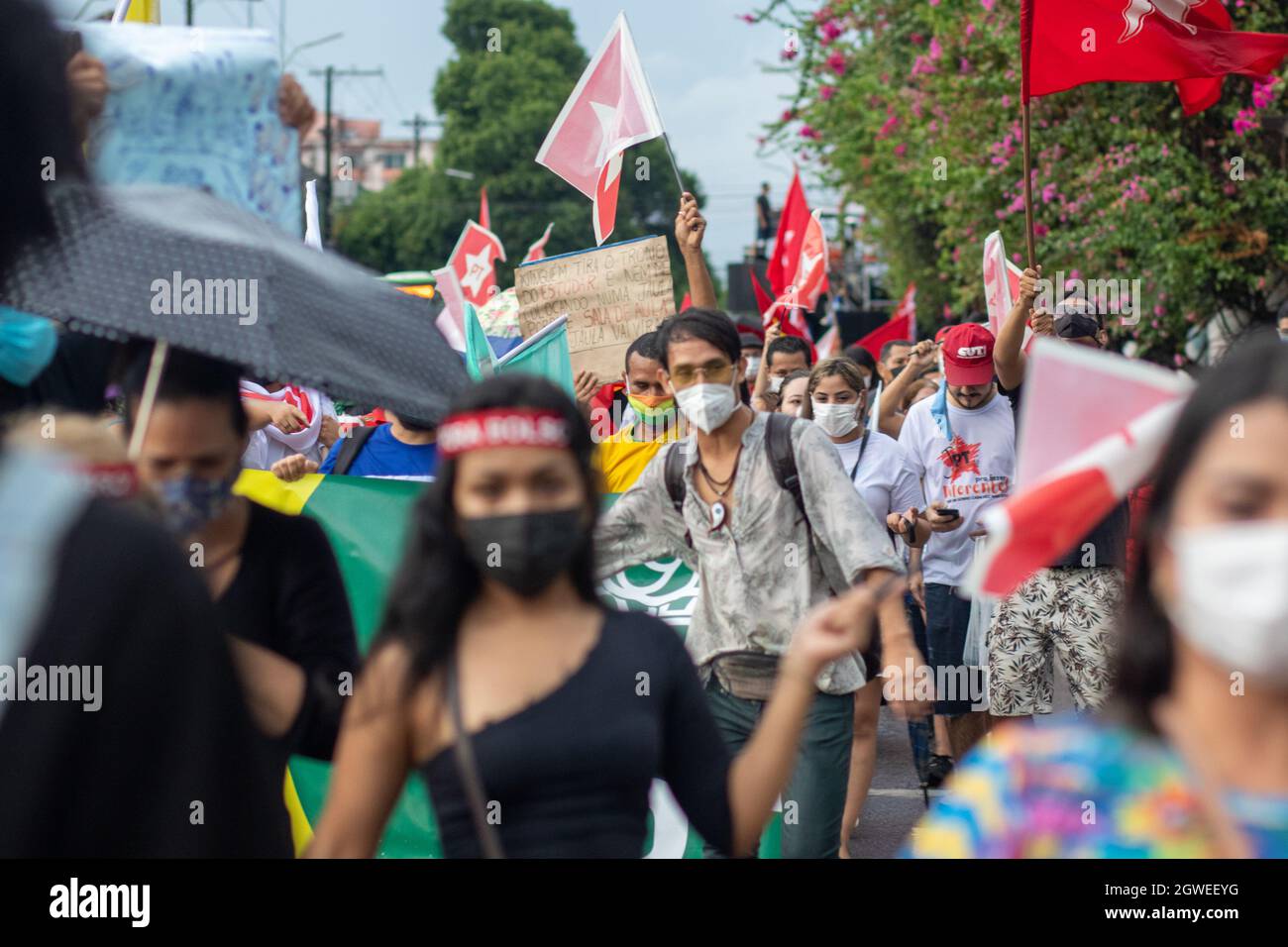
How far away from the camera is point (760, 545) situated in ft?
16.4

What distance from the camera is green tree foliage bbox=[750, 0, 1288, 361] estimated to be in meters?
15.1

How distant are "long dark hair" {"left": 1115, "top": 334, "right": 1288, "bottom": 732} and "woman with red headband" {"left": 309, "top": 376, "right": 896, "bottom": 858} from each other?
69cm

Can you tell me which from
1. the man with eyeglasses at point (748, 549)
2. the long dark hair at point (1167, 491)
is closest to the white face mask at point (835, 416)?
the man with eyeglasses at point (748, 549)

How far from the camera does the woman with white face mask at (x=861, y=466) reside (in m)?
7.02

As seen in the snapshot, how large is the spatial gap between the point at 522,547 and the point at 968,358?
455 centimetres

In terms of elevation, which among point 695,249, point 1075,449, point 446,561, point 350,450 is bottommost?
point 350,450

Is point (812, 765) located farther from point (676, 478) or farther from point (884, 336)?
point (884, 336)

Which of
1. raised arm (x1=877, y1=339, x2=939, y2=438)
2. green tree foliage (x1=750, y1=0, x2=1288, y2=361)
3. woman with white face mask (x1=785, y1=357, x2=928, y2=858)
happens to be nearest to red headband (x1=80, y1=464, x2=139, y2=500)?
woman with white face mask (x1=785, y1=357, x2=928, y2=858)

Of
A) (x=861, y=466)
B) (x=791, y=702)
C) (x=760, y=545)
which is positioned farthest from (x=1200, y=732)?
(x=861, y=466)

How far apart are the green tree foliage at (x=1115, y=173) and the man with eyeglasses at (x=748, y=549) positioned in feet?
29.4

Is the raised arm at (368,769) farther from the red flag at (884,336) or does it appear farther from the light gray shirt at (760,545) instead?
the red flag at (884,336)

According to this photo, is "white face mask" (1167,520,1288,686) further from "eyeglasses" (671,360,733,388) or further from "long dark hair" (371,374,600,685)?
"eyeglasses" (671,360,733,388)
